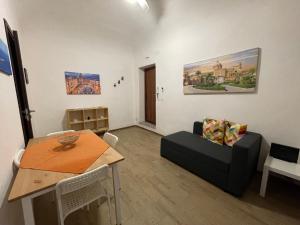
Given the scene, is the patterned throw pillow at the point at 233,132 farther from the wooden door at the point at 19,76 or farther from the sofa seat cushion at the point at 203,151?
the wooden door at the point at 19,76

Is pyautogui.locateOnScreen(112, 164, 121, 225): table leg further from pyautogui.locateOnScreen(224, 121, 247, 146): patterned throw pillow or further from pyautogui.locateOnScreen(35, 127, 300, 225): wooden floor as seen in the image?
pyautogui.locateOnScreen(224, 121, 247, 146): patterned throw pillow

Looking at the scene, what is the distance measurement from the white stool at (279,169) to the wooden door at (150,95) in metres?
3.18

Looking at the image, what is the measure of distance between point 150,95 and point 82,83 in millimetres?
2042

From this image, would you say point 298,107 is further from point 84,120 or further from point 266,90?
point 84,120

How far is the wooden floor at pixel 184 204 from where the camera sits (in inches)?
55.1

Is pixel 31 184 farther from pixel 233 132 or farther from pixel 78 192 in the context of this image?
pixel 233 132

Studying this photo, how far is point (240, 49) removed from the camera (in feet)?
7.04

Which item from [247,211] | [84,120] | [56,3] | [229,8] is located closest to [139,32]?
[56,3]

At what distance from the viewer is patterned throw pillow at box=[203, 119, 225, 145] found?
2.28 metres

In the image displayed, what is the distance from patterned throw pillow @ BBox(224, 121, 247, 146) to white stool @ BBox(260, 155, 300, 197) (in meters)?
0.45

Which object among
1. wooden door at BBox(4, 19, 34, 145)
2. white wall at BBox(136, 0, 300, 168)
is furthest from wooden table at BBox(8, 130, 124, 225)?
white wall at BBox(136, 0, 300, 168)

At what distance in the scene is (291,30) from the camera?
171cm

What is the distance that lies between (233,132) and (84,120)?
3381 mm

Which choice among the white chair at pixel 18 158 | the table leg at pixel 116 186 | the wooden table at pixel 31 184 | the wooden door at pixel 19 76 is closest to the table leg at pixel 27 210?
the wooden table at pixel 31 184
